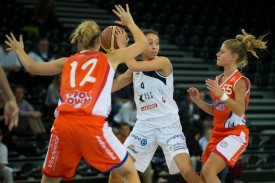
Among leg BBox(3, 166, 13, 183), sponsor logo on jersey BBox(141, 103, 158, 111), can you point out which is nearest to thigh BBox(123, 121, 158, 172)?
sponsor logo on jersey BBox(141, 103, 158, 111)

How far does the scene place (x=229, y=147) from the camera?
6387 mm

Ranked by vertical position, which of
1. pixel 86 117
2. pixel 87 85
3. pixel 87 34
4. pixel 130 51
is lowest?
pixel 86 117

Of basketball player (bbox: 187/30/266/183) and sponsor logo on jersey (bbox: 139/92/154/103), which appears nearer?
basketball player (bbox: 187/30/266/183)

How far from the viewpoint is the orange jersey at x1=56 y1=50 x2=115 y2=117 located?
5203mm

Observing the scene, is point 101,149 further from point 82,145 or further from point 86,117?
point 86,117

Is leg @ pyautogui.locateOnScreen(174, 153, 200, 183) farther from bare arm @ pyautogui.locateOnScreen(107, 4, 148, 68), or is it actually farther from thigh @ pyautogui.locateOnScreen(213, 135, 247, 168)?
bare arm @ pyautogui.locateOnScreen(107, 4, 148, 68)

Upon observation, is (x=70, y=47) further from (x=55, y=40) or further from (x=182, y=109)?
(x=182, y=109)

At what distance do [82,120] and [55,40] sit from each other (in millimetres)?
8679

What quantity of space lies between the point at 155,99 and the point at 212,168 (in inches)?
36.1

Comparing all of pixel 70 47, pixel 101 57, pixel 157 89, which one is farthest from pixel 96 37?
pixel 70 47

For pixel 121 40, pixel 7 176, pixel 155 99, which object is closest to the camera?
pixel 121 40

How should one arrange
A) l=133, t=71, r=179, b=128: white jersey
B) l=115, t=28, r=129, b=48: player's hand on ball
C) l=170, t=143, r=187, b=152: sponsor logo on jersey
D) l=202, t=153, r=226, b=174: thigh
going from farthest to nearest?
l=133, t=71, r=179, b=128: white jersey, l=170, t=143, r=187, b=152: sponsor logo on jersey, l=202, t=153, r=226, b=174: thigh, l=115, t=28, r=129, b=48: player's hand on ball

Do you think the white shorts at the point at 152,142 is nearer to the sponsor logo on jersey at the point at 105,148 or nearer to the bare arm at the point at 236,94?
the bare arm at the point at 236,94

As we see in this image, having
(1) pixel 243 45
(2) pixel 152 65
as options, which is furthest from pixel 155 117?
(1) pixel 243 45
